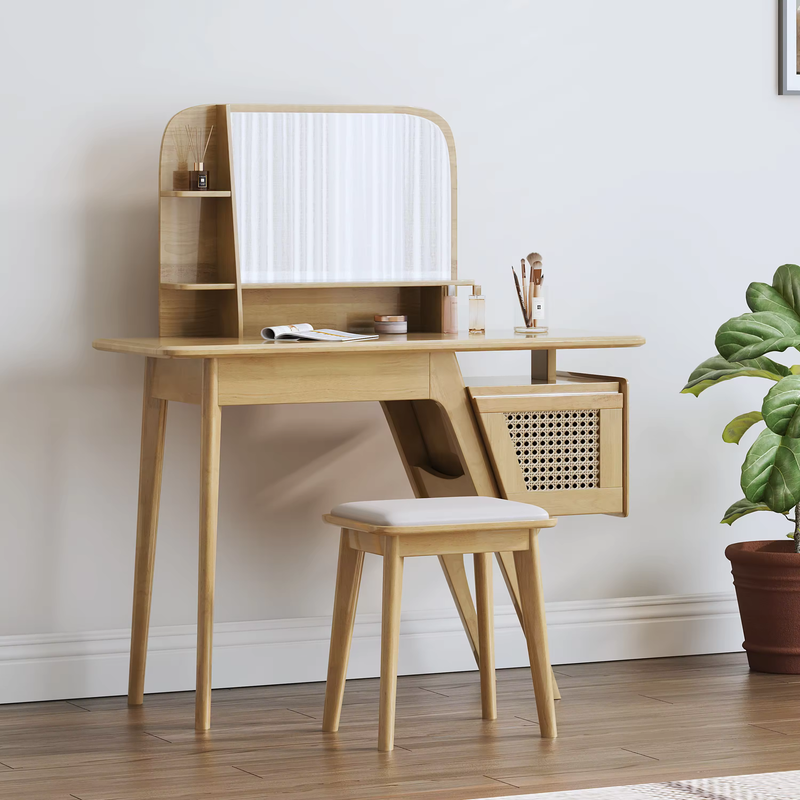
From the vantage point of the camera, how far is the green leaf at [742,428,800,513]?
3.06 m

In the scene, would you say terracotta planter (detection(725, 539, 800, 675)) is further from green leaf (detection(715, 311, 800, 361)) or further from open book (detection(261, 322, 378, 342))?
open book (detection(261, 322, 378, 342))

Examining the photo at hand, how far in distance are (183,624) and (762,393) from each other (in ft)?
5.66

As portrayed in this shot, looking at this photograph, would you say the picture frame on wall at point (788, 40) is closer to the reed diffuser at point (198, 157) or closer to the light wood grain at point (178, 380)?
the reed diffuser at point (198, 157)

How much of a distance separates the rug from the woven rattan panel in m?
0.82

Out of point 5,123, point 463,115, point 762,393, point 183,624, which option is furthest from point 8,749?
point 762,393

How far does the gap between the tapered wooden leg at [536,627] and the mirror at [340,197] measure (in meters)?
0.88

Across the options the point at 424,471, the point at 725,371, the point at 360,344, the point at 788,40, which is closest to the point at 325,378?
the point at 360,344

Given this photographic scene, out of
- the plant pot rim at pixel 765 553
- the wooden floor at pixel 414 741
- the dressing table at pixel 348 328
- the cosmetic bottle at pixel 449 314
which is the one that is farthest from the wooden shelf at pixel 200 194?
the plant pot rim at pixel 765 553

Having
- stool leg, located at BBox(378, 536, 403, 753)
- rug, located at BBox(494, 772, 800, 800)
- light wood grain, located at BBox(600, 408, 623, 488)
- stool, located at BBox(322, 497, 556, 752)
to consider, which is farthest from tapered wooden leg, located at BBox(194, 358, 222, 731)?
light wood grain, located at BBox(600, 408, 623, 488)

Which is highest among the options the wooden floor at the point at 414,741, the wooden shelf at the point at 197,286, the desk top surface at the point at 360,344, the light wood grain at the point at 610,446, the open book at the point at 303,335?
the wooden shelf at the point at 197,286

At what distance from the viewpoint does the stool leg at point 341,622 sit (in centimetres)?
270

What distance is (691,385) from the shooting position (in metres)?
3.23

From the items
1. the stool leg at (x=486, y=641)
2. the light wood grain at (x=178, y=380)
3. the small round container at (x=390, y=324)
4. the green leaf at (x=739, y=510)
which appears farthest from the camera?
the green leaf at (x=739, y=510)

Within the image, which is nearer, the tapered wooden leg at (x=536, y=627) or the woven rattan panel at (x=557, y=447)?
the tapered wooden leg at (x=536, y=627)
